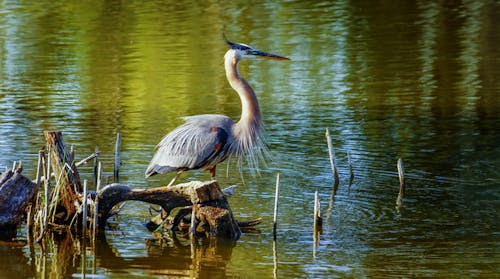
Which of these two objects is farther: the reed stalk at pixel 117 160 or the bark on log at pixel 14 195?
the reed stalk at pixel 117 160

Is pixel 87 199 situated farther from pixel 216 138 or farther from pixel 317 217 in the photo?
pixel 317 217

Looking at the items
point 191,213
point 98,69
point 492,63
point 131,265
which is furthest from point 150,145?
point 492,63

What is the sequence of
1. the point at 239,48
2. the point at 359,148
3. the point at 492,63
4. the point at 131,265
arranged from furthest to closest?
the point at 492,63 → the point at 359,148 → the point at 239,48 → the point at 131,265

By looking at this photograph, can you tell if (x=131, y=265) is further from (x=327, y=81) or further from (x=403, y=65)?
(x=403, y=65)

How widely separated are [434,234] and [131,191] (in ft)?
9.69

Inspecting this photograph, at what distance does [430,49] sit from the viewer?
22.9 meters

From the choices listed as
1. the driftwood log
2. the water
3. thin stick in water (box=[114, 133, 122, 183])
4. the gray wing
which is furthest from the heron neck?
thin stick in water (box=[114, 133, 122, 183])

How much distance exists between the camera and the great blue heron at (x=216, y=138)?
10133 mm

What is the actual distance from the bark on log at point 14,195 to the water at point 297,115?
0.31 m

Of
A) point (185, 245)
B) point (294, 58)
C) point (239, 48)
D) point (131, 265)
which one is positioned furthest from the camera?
point (294, 58)

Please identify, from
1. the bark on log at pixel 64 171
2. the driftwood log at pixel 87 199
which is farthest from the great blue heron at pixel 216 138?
the bark on log at pixel 64 171

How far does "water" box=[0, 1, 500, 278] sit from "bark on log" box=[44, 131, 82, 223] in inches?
20.9

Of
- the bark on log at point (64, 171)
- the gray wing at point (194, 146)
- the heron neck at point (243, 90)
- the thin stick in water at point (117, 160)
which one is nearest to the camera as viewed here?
the bark on log at point (64, 171)

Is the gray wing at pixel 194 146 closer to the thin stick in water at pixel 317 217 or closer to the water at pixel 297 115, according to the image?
the water at pixel 297 115
